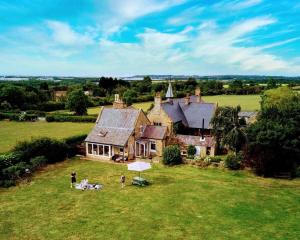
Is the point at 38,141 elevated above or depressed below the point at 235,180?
above

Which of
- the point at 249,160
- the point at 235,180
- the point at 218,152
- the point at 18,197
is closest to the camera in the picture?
the point at 18,197

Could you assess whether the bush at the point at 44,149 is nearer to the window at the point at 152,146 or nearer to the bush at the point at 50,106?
the window at the point at 152,146

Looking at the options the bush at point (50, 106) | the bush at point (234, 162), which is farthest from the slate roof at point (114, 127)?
the bush at point (50, 106)

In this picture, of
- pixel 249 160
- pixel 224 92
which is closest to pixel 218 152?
pixel 249 160

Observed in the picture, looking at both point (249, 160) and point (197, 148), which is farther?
point (197, 148)

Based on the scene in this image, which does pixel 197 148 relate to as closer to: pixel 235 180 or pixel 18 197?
pixel 235 180

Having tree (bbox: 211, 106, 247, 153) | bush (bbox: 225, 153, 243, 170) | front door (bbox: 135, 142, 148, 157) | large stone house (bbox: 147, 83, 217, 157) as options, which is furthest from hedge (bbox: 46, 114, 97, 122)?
bush (bbox: 225, 153, 243, 170)

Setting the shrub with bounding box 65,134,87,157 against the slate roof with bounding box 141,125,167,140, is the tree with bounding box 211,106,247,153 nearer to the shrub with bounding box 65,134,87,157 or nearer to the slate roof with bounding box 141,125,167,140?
the slate roof with bounding box 141,125,167,140
